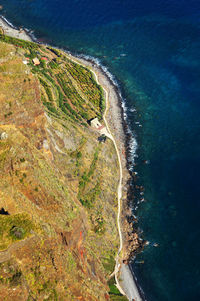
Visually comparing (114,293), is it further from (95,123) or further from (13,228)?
(95,123)

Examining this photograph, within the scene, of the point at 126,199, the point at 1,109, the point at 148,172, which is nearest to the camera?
the point at 1,109

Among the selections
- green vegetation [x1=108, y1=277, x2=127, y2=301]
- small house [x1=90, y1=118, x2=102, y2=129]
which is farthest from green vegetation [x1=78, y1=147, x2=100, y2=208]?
green vegetation [x1=108, y1=277, x2=127, y2=301]

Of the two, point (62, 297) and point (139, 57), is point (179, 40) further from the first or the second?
point (62, 297)

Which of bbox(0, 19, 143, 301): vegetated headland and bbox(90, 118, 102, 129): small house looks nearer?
bbox(0, 19, 143, 301): vegetated headland

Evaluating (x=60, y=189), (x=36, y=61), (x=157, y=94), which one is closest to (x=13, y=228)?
(x=60, y=189)

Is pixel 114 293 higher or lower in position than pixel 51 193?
lower

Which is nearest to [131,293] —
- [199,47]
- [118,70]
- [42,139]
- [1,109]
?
[42,139]

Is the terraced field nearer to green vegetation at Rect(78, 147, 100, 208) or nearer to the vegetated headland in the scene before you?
the vegetated headland
